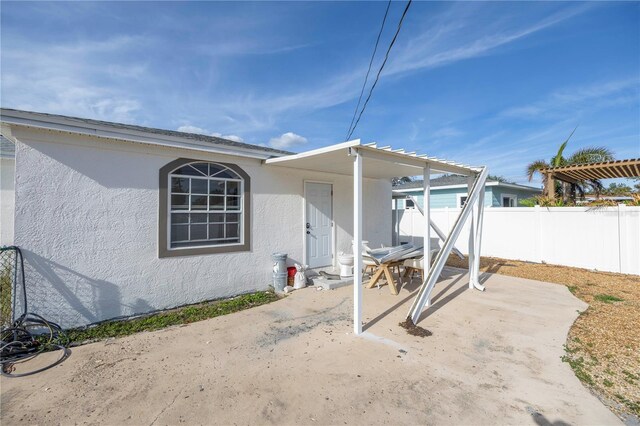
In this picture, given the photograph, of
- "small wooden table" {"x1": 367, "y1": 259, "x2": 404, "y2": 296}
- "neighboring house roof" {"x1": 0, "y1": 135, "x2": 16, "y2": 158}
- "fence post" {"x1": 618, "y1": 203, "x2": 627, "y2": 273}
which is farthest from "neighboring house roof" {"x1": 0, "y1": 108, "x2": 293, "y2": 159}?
"fence post" {"x1": 618, "y1": 203, "x2": 627, "y2": 273}

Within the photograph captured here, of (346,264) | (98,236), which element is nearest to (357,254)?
(346,264)

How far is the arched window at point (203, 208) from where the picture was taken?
5082 mm

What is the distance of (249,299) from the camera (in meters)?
5.62

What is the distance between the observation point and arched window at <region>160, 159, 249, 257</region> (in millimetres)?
5082

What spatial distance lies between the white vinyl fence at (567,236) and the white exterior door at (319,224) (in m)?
6.91

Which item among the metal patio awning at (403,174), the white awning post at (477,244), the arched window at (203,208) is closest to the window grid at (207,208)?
the arched window at (203,208)

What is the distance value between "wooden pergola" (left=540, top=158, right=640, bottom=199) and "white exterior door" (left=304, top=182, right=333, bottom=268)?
7.68m

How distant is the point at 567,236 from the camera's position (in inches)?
359

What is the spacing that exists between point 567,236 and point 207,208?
10642 millimetres

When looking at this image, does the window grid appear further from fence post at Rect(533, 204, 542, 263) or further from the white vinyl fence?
fence post at Rect(533, 204, 542, 263)

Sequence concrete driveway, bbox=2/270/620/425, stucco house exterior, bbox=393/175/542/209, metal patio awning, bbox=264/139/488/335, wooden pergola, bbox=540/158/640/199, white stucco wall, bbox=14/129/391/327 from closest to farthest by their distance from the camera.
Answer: concrete driveway, bbox=2/270/620/425
white stucco wall, bbox=14/129/391/327
metal patio awning, bbox=264/139/488/335
wooden pergola, bbox=540/158/640/199
stucco house exterior, bbox=393/175/542/209

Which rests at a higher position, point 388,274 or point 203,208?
point 203,208

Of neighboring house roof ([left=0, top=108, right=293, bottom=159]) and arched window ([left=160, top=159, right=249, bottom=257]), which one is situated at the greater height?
neighboring house roof ([left=0, top=108, right=293, bottom=159])

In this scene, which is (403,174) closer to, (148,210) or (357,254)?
(357,254)
